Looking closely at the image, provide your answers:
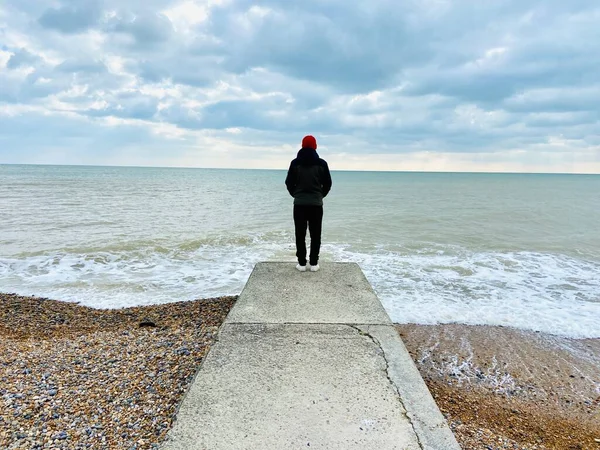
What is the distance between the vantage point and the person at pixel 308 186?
5.88 meters

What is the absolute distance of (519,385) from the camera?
488 cm

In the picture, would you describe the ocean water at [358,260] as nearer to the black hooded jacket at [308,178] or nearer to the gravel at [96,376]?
the gravel at [96,376]

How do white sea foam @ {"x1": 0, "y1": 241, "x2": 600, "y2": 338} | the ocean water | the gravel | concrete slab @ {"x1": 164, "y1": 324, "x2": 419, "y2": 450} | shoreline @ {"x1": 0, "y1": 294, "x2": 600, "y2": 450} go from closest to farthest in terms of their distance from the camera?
concrete slab @ {"x1": 164, "y1": 324, "x2": 419, "y2": 450}
the gravel
shoreline @ {"x1": 0, "y1": 294, "x2": 600, "y2": 450}
white sea foam @ {"x1": 0, "y1": 241, "x2": 600, "y2": 338}
the ocean water

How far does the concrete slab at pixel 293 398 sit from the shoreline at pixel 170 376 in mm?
455

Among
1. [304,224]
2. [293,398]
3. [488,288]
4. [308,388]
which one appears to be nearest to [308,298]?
[304,224]

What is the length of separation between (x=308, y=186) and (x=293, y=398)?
364 cm

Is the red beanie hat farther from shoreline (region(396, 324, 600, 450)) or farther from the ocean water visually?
the ocean water

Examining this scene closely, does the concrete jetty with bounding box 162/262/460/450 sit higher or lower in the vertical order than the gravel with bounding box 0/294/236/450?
higher

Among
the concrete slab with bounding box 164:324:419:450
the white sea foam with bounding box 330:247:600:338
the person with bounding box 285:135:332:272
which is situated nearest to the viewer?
the concrete slab with bounding box 164:324:419:450

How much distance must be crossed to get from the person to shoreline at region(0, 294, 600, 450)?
2.01m

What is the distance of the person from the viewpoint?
5.88m

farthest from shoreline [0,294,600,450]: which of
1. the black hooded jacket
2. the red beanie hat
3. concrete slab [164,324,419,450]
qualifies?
the red beanie hat

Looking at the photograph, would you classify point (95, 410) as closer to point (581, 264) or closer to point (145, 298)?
point (145, 298)

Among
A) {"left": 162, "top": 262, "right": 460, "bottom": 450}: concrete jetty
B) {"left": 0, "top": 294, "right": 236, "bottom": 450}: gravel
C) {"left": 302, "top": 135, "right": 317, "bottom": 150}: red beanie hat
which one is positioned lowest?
{"left": 0, "top": 294, "right": 236, "bottom": 450}: gravel
